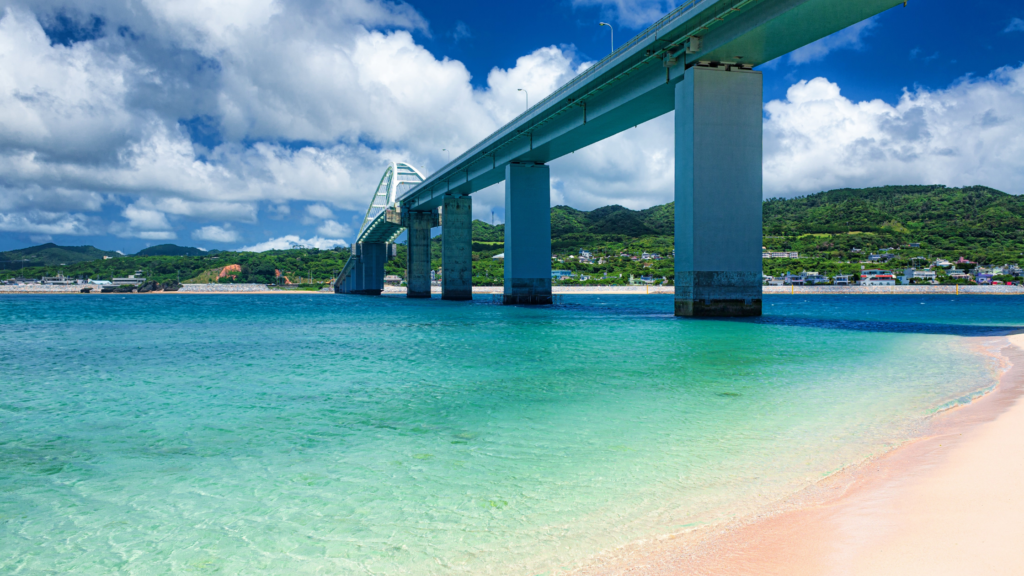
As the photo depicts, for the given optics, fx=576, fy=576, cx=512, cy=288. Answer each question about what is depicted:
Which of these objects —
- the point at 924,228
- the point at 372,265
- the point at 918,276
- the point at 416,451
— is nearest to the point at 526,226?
the point at 416,451

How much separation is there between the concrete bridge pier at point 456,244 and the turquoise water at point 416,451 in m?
52.7

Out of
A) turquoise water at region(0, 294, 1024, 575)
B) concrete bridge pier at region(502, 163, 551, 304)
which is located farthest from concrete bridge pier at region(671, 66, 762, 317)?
concrete bridge pier at region(502, 163, 551, 304)

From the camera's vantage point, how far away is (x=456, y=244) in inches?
2756

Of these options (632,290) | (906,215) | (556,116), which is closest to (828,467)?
(556,116)

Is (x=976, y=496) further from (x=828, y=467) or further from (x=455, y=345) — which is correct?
(x=455, y=345)

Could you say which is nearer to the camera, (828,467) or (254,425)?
(828,467)

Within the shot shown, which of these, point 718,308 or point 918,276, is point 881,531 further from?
point 918,276

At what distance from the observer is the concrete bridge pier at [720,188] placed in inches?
1243

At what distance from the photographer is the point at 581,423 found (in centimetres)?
905

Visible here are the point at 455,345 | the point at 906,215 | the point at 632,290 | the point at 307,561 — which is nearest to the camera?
the point at 307,561

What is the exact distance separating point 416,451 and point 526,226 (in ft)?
154

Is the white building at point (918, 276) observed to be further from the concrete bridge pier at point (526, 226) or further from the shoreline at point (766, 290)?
the concrete bridge pier at point (526, 226)

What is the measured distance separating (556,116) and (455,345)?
28.4m

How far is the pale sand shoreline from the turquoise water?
0.39m
